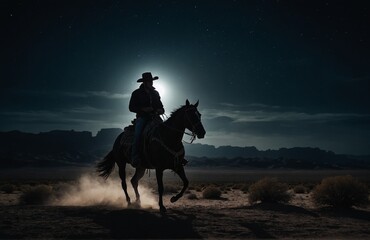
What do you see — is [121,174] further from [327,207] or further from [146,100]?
[327,207]

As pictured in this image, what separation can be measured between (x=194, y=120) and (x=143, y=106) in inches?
113

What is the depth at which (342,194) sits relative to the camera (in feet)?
55.8

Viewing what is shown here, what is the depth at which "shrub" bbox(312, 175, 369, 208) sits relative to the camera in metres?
17.0

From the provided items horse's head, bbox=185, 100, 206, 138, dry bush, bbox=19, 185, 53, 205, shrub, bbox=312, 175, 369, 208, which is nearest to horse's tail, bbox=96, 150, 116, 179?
dry bush, bbox=19, 185, 53, 205

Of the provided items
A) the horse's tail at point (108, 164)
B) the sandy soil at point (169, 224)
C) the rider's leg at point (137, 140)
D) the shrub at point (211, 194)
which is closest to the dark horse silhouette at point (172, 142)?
the rider's leg at point (137, 140)

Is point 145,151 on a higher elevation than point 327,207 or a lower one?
higher

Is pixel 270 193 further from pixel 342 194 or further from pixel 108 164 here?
pixel 108 164

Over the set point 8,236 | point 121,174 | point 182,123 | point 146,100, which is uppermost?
point 146,100

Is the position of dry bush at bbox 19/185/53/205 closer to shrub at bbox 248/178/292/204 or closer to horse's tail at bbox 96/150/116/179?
horse's tail at bbox 96/150/116/179

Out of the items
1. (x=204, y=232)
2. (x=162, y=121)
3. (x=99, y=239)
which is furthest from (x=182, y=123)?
(x=99, y=239)

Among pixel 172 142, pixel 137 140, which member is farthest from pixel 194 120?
pixel 137 140

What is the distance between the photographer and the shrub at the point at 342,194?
55.7 feet

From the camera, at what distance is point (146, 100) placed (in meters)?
15.2

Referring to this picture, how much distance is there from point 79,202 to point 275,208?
9.14m
